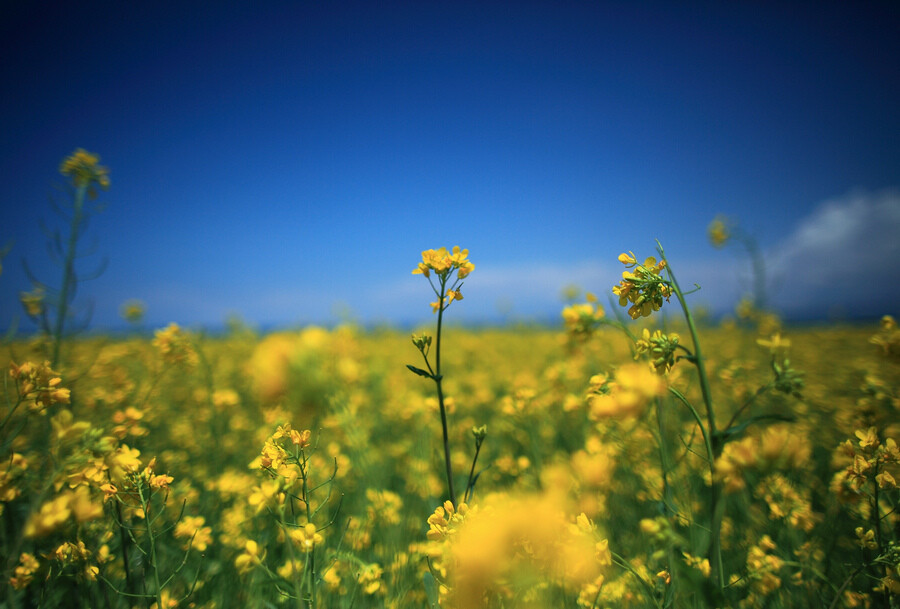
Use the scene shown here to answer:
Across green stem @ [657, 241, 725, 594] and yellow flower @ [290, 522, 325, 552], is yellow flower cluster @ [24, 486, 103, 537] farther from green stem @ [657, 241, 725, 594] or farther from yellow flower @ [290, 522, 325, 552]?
green stem @ [657, 241, 725, 594]

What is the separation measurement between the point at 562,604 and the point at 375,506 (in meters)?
1.16

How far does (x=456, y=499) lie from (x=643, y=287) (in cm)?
99

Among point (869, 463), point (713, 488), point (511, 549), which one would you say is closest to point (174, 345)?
point (511, 549)

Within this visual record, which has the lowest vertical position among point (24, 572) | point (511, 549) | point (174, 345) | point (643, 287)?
point (24, 572)

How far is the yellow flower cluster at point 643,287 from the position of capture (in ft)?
3.68

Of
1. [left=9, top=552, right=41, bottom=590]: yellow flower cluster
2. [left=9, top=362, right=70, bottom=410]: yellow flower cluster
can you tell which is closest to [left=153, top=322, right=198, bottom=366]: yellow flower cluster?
[left=9, top=362, right=70, bottom=410]: yellow flower cluster

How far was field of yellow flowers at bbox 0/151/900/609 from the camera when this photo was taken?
0.97 metres

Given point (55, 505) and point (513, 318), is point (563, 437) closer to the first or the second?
point (55, 505)

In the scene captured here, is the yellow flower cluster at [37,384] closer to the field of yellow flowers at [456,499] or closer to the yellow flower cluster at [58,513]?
the field of yellow flowers at [456,499]

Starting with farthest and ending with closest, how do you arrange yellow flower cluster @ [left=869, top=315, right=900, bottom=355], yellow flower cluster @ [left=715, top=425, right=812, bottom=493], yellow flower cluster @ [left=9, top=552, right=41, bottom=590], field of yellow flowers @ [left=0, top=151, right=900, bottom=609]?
yellow flower cluster @ [left=869, top=315, right=900, bottom=355]
yellow flower cluster @ [left=9, top=552, right=41, bottom=590]
field of yellow flowers @ [left=0, top=151, right=900, bottom=609]
yellow flower cluster @ [left=715, top=425, right=812, bottom=493]

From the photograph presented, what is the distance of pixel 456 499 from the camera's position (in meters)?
1.29

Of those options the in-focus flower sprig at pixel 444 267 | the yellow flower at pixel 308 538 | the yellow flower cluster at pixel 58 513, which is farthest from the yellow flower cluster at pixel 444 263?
the yellow flower cluster at pixel 58 513

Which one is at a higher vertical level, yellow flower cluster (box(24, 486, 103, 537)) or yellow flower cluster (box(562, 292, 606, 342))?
yellow flower cluster (box(562, 292, 606, 342))

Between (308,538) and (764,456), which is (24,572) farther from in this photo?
(764,456)
